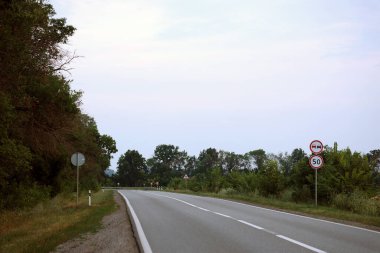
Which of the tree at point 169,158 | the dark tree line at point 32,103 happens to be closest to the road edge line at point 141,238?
the dark tree line at point 32,103

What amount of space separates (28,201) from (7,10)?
14.6 m

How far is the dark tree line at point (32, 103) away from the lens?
1417 centimetres

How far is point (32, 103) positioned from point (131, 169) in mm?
138432

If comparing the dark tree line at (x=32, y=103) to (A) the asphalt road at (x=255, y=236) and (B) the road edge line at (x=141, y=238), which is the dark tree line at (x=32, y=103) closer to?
(B) the road edge line at (x=141, y=238)

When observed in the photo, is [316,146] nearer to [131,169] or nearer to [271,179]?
[271,179]

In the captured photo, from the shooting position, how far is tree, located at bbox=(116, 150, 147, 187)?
15512 centimetres

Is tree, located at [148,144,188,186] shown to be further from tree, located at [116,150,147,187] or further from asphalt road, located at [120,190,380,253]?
asphalt road, located at [120,190,380,253]

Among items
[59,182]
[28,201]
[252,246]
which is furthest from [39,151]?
[252,246]

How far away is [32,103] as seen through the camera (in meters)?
21.2

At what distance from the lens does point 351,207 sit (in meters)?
20.3

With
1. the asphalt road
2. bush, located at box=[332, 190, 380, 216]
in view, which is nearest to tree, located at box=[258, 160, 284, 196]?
bush, located at box=[332, 190, 380, 216]

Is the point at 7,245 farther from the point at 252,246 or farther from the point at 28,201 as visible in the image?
the point at 28,201

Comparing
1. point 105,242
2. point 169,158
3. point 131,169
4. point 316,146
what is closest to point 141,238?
point 105,242

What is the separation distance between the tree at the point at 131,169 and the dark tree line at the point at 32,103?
120343 millimetres
